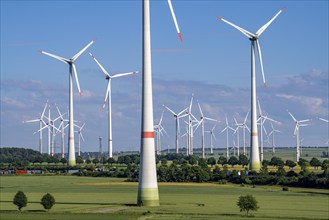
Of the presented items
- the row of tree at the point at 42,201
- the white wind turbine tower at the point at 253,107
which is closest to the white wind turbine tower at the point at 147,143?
the row of tree at the point at 42,201

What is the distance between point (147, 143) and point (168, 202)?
14.7 metres

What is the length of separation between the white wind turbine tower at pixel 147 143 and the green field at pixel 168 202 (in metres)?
2.10

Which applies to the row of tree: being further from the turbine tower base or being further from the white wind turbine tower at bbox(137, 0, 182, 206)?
the white wind turbine tower at bbox(137, 0, 182, 206)

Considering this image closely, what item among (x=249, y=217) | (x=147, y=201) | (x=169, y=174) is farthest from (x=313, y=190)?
(x=249, y=217)

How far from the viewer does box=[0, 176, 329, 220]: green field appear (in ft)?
314

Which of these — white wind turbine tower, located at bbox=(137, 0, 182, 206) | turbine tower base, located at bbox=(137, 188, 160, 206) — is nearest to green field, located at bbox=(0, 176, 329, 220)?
turbine tower base, located at bbox=(137, 188, 160, 206)

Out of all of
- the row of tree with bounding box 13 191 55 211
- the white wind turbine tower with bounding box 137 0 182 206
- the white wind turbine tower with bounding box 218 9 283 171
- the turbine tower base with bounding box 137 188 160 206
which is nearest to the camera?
the row of tree with bounding box 13 191 55 211

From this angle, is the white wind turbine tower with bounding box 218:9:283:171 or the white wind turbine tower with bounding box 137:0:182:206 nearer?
the white wind turbine tower with bounding box 137:0:182:206

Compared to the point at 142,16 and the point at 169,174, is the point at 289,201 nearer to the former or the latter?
the point at 142,16

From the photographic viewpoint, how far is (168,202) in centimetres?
11800

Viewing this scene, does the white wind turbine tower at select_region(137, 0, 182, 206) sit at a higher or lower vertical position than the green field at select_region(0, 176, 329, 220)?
higher

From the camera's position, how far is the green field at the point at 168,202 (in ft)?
314

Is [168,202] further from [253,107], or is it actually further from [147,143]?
[253,107]

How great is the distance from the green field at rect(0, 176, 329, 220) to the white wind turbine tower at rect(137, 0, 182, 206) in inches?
82.7
